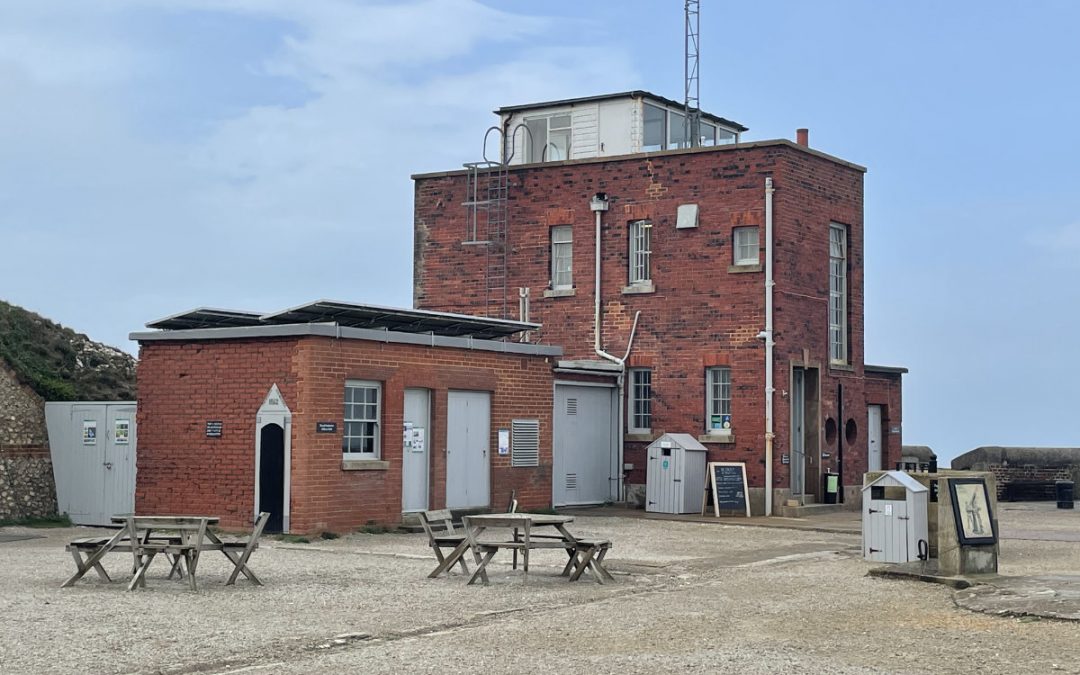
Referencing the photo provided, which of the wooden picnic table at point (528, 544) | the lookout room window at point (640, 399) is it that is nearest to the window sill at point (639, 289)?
the lookout room window at point (640, 399)

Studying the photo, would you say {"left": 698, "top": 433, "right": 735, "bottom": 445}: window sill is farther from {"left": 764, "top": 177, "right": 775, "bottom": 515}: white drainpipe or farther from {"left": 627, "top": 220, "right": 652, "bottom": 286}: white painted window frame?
{"left": 627, "top": 220, "right": 652, "bottom": 286}: white painted window frame

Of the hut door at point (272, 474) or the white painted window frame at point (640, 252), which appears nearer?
the hut door at point (272, 474)

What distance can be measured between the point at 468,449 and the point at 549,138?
11.0 metres

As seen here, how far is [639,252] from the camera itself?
29.2 metres

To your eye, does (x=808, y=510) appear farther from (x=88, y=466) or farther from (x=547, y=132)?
(x=88, y=466)

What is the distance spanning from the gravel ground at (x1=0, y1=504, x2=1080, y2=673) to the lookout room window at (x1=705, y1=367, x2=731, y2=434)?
9.53 metres

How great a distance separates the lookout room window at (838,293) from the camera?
2989 cm

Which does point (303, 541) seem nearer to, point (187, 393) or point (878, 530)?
point (187, 393)

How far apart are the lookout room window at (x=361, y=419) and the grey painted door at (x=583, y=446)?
17.8 ft

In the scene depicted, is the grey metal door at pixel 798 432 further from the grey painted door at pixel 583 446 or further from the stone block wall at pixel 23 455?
the stone block wall at pixel 23 455

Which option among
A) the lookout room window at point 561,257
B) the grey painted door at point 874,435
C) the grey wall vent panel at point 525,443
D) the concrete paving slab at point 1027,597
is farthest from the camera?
the grey painted door at point 874,435

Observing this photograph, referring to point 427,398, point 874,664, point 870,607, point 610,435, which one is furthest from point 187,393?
point 874,664

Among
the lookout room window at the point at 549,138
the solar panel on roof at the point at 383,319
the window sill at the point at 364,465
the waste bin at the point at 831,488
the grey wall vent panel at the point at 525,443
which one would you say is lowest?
the waste bin at the point at 831,488

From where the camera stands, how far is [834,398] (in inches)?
1155
